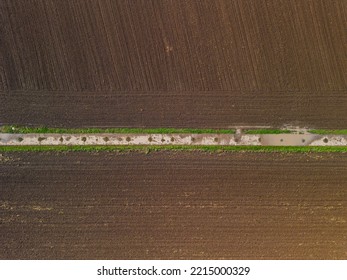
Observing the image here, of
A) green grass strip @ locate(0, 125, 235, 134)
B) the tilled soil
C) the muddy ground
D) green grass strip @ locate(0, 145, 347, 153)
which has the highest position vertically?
the muddy ground

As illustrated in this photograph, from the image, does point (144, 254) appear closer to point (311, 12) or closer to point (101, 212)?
point (101, 212)

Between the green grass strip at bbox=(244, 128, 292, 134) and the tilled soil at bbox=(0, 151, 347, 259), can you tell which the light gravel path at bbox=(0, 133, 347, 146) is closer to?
the green grass strip at bbox=(244, 128, 292, 134)

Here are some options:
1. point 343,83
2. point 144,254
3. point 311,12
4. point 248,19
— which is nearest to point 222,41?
point 248,19

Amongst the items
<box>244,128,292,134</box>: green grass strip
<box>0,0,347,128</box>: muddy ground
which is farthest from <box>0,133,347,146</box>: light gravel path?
<box>0,0,347,128</box>: muddy ground

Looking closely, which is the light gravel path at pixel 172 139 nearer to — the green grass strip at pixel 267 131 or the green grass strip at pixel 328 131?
the green grass strip at pixel 267 131

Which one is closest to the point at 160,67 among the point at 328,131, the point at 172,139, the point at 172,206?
the point at 172,139
